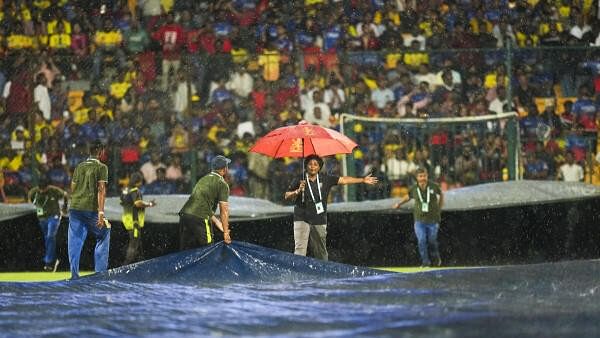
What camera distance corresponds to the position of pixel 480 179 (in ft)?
44.8

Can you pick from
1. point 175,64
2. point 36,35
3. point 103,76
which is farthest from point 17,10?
point 175,64

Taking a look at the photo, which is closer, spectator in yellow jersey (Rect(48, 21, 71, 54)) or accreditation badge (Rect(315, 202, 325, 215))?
accreditation badge (Rect(315, 202, 325, 215))

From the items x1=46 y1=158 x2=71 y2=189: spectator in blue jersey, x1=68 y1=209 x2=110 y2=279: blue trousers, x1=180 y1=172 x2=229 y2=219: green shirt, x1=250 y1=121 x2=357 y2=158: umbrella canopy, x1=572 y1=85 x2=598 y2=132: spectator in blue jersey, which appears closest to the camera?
x1=180 y1=172 x2=229 y2=219: green shirt

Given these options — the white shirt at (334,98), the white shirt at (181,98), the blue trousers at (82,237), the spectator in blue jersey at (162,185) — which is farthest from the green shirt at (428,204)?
the blue trousers at (82,237)

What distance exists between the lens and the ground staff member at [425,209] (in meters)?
12.9

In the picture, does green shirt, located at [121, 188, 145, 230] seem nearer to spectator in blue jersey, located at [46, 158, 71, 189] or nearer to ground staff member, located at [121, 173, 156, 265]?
ground staff member, located at [121, 173, 156, 265]

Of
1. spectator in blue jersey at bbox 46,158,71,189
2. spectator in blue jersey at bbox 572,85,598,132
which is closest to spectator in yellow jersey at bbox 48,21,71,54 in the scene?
spectator in blue jersey at bbox 46,158,71,189

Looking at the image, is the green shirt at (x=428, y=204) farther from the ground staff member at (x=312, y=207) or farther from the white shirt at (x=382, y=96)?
the white shirt at (x=382, y=96)

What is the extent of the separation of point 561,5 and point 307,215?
32.0 ft

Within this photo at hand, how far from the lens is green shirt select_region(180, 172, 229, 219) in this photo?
954 centimetres

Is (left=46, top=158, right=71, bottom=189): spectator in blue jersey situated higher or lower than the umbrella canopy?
lower

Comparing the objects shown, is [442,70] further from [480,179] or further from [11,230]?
[11,230]

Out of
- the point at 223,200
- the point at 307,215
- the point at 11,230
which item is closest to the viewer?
the point at 223,200

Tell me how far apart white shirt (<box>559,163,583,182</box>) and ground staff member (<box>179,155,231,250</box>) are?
5933mm
